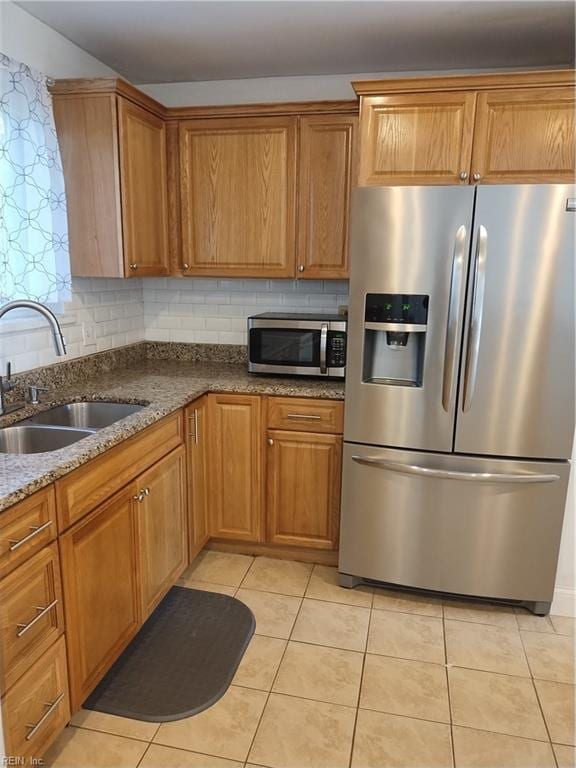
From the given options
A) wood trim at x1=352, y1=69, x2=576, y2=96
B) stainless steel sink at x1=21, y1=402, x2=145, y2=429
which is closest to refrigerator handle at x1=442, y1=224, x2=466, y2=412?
wood trim at x1=352, y1=69, x2=576, y2=96

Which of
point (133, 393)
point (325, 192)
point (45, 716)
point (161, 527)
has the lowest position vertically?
point (45, 716)

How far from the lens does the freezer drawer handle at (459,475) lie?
2275 millimetres

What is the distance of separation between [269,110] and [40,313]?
4.89ft

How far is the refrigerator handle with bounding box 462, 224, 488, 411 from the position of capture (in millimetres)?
2129

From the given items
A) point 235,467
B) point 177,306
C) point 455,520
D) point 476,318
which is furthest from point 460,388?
point 177,306

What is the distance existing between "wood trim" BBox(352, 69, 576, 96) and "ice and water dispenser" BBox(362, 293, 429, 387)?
32.7 inches

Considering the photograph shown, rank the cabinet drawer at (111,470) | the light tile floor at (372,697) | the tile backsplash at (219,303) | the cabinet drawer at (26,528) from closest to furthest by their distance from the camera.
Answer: the cabinet drawer at (26,528) < the cabinet drawer at (111,470) < the light tile floor at (372,697) < the tile backsplash at (219,303)

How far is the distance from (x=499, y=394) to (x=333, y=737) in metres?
1.38

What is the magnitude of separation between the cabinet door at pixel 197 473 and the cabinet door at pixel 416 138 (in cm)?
125

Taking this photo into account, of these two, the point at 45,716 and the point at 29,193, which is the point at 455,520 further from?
the point at 29,193

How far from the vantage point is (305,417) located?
260 cm

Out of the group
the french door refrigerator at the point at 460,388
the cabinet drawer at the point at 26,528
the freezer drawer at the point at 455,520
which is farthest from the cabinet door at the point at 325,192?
the cabinet drawer at the point at 26,528

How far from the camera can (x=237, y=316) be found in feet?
10.5

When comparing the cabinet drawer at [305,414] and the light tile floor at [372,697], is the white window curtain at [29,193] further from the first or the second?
the light tile floor at [372,697]
